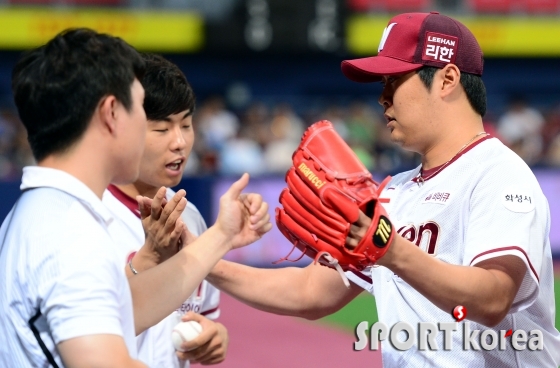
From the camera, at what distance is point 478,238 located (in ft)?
9.32

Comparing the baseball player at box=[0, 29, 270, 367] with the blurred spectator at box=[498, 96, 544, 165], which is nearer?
the baseball player at box=[0, 29, 270, 367]

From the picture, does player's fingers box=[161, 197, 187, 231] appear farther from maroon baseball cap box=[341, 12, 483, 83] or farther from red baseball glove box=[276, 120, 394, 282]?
maroon baseball cap box=[341, 12, 483, 83]

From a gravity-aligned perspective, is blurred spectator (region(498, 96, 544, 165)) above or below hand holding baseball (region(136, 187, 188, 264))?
below

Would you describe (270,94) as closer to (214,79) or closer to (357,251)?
(214,79)

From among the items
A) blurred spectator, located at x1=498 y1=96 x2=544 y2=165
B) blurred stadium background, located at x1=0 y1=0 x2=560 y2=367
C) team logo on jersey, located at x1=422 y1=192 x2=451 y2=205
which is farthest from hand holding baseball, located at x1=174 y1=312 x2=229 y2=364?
blurred spectator, located at x1=498 y1=96 x2=544 y2=165

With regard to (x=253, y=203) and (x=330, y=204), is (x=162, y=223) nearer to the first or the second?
(x=253, y=203)

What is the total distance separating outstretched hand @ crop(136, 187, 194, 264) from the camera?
112 inches

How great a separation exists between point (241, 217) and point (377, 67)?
0.97m

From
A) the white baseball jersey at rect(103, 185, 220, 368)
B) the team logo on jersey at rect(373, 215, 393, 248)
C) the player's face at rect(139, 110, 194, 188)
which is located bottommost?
the white baseball jersey at rect(103, 185, 220, 368)

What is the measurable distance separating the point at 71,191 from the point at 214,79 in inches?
730

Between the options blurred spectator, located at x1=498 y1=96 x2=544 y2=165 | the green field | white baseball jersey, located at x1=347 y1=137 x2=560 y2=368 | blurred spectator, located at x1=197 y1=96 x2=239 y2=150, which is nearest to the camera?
white baseball jersey, located at x1=347 y1=137 x2=560 y2=368

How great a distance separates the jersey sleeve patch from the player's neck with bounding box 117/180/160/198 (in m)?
1.65

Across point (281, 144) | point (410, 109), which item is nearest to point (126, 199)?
point (410, 109)

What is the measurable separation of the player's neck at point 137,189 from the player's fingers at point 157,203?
872 millimetres
